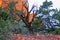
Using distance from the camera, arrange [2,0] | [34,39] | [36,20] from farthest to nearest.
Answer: [2,0] → [36,20] → [34,39]

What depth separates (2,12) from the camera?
9922mm

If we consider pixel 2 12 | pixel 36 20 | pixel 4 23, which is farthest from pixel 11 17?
pixel 4 23

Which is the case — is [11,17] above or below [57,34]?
above

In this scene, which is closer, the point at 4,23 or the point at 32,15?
the point at 4,23

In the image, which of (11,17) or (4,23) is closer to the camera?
(4,23)

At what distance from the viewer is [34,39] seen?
8922 mm

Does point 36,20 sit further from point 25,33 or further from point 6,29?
point 6,29

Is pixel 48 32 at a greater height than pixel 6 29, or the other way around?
pixel 6 29

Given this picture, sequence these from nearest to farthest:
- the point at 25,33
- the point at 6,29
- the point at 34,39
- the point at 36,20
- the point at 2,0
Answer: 1. the point at 6,29
2. the point at 34,39
3. the point at 25,33
4. the point at 36,20
5. the point at 2,0

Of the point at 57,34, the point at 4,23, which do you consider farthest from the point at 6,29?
the point at 57,34

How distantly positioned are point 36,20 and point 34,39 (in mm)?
1881

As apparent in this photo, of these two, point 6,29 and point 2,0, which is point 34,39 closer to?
point 6,29

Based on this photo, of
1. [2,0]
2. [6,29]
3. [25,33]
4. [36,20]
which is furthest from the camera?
[2,0]

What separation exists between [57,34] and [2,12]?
1.98 meters
